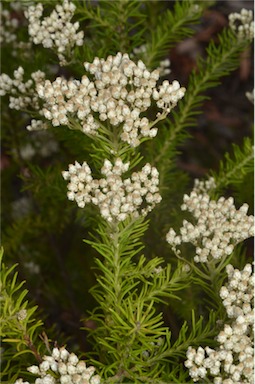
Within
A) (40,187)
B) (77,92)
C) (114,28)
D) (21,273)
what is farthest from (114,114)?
(21,273)

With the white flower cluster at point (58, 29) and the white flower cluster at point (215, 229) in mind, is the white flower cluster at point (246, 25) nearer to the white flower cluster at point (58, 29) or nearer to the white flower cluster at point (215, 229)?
the white flower cluster at point (58, 29)

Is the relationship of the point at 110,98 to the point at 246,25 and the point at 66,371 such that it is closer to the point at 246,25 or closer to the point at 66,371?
the point at 66,371

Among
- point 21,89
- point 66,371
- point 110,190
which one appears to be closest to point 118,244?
point 110,190

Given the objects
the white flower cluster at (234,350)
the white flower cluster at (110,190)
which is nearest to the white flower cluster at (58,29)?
the white flower cluster at (110,190)

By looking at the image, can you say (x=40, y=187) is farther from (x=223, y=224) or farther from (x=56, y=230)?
(x=223, y=224)

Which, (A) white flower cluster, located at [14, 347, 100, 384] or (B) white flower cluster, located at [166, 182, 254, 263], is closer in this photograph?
(A) white flower cluster, located at [14, 347, 100, 384]

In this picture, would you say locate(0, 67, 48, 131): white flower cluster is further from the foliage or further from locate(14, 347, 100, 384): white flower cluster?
locate(14, 347, 100, 384): white flower cluster

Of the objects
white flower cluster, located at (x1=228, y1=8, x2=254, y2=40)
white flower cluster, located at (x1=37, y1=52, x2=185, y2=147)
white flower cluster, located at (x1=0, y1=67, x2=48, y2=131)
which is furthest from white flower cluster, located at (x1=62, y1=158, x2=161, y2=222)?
white flower cluster, located at (x1=228, y1=8, x2=254, y2=40)
